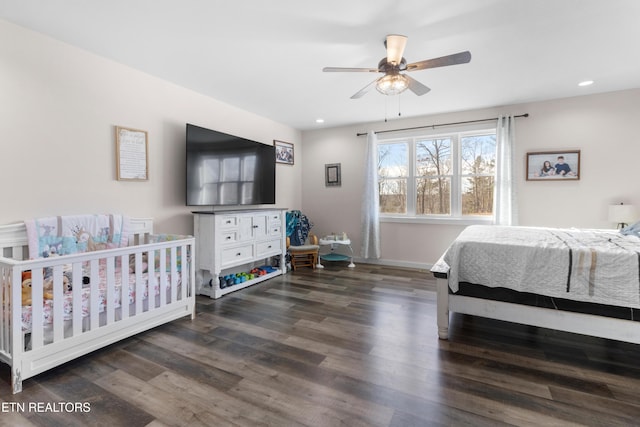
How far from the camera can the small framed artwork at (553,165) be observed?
3.71 m

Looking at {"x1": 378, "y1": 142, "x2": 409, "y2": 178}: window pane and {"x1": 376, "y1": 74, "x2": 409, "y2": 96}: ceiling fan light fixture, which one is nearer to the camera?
{"x1": 376, "y1": 74, "x2": 409, "y2": 96}: ceiling fan light fixture

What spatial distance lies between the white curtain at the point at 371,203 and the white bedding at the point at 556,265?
7.89ft

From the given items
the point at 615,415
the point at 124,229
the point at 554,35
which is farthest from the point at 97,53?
the point at 615,415

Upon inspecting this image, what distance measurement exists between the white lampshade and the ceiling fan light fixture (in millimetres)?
2915

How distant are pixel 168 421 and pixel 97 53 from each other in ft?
9.69

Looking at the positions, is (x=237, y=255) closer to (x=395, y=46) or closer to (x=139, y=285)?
(x=139, y=285)

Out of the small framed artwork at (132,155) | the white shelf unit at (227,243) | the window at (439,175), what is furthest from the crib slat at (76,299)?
the window at (439,175)

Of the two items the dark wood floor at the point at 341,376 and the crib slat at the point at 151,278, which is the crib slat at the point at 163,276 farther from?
the dark wood floor at the point at 341,376

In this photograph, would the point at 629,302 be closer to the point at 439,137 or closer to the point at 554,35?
the point at 554,35

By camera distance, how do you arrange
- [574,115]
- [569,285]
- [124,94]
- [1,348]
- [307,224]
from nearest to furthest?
1. [1,348]
2. [569,285]
3. [124,94]
4. [574,115]
5. [307,224]

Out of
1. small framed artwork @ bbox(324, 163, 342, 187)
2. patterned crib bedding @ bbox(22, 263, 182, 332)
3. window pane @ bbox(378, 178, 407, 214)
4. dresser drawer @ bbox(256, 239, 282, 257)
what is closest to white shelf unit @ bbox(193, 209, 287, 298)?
dresser drawer @ bbox(256, 239, 282, 257)

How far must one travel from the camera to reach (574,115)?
12.1ft

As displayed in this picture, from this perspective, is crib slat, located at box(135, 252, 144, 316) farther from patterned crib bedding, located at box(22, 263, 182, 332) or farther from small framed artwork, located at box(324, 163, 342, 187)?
small framed artwork, located at box(324, 163, 342, 187)

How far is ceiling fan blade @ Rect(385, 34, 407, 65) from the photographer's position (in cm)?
212
